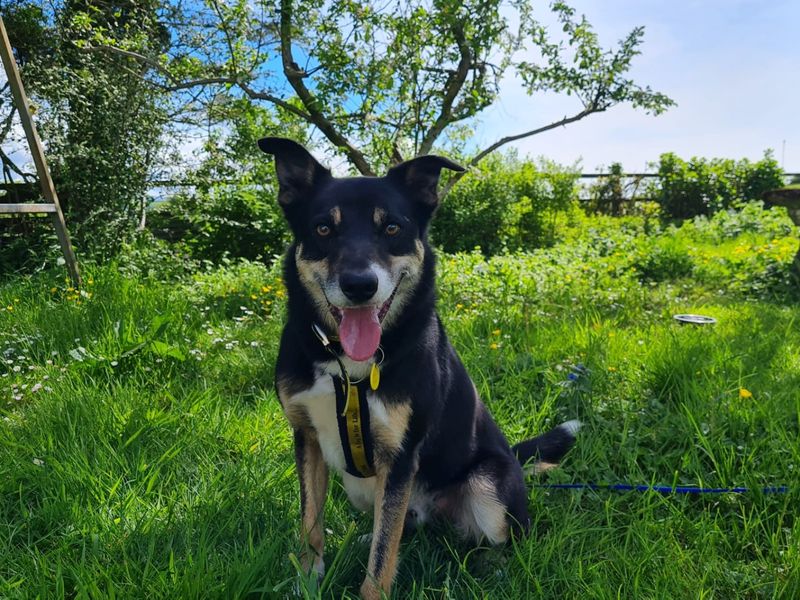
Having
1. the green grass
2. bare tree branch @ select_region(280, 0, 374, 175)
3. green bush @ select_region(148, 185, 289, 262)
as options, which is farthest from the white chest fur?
green bush @ select_region(148, 185, 289, 262)

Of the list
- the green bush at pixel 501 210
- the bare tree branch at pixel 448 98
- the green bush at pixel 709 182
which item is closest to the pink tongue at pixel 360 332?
the bare tree branch at pixel 448 98

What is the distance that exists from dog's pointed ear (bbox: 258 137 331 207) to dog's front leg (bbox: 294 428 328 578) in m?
1.02

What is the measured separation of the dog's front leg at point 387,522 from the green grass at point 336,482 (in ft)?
0.34

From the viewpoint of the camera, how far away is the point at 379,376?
193 cm

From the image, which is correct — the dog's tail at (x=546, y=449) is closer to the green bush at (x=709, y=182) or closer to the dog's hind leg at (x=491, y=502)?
the dog's hind leg at (x=491, y=502)

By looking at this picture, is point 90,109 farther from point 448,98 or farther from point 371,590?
point 371,590

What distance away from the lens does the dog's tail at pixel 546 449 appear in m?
2.53

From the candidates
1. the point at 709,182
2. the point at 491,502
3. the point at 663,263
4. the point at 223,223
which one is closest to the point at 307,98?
the point at 223,223

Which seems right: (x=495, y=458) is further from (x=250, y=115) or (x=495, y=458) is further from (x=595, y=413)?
(x=250, y=115)

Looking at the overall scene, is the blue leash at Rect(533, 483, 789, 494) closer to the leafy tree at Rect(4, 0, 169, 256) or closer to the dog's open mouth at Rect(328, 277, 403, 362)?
the dog's open mouth at Rect(328, 277, 403, 362)

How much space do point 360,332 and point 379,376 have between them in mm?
182

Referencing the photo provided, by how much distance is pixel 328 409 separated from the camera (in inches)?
76.7

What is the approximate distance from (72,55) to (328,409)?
7.12 meters

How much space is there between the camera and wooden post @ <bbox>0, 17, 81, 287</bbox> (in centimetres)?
474
